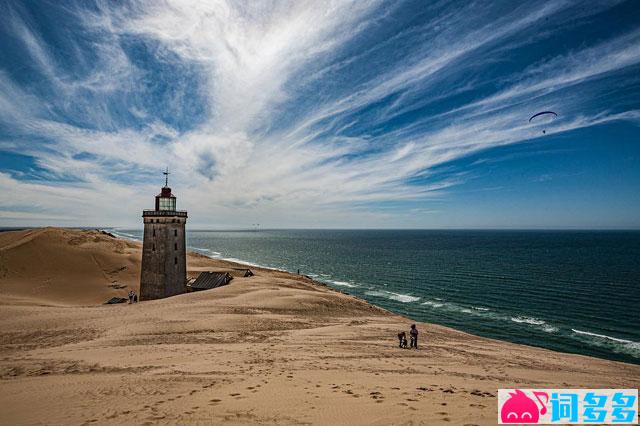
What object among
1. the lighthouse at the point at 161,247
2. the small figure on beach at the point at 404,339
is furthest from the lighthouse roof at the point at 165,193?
the small figure on beach at the point at 404,339

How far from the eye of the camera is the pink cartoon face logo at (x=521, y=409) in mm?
8656

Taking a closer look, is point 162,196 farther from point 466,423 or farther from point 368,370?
point 466,423

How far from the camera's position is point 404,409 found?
9.17 m

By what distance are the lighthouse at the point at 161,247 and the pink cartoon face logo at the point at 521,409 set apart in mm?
29806

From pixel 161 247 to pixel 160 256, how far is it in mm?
877

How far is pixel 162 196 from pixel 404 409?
1153 inches

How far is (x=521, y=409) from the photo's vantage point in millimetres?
9516

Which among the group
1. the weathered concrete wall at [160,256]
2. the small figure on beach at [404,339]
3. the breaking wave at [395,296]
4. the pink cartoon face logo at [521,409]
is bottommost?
the breaking wave at [395,296]

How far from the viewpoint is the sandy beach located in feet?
30.1

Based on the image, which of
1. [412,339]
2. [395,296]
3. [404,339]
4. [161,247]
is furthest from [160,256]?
[395,296]

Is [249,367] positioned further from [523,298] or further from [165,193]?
[523,298]

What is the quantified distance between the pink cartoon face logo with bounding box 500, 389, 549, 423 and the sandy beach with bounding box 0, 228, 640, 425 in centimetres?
37

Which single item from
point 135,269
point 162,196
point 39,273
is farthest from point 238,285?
point 39,273

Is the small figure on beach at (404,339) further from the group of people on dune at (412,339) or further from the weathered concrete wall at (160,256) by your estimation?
the weathered concrete wall at (160,256)
